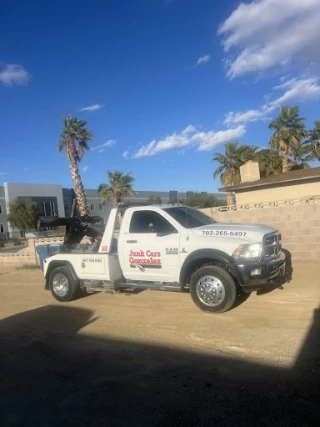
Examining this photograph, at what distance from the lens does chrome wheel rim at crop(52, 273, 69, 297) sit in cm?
827

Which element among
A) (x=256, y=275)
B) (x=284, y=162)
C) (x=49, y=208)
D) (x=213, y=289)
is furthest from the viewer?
(x=49, y=208)

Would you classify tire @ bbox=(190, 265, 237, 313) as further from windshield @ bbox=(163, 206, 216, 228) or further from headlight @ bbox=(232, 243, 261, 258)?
windshield @ bbox=(163, 206, 216, 228)

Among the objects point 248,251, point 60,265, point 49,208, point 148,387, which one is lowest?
point 148,387

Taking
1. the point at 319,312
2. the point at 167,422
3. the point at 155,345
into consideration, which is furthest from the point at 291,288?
the point at 167,422

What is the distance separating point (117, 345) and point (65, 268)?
336cm

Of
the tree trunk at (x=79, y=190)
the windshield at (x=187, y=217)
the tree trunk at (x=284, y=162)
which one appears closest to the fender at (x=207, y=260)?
the windshield at (x=187, y=217)

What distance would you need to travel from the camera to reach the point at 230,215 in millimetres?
11469

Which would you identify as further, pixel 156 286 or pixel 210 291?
pixel 156 286

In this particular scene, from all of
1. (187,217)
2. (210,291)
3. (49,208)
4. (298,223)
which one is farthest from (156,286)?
(49,208)

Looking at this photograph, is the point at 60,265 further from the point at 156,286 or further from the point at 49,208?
the point at 49,208

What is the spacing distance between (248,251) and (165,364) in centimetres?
251

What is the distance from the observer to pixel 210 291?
625 cm

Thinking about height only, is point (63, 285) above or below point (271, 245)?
below

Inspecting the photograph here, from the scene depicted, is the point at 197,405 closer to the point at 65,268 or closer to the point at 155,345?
the point at 155,345
